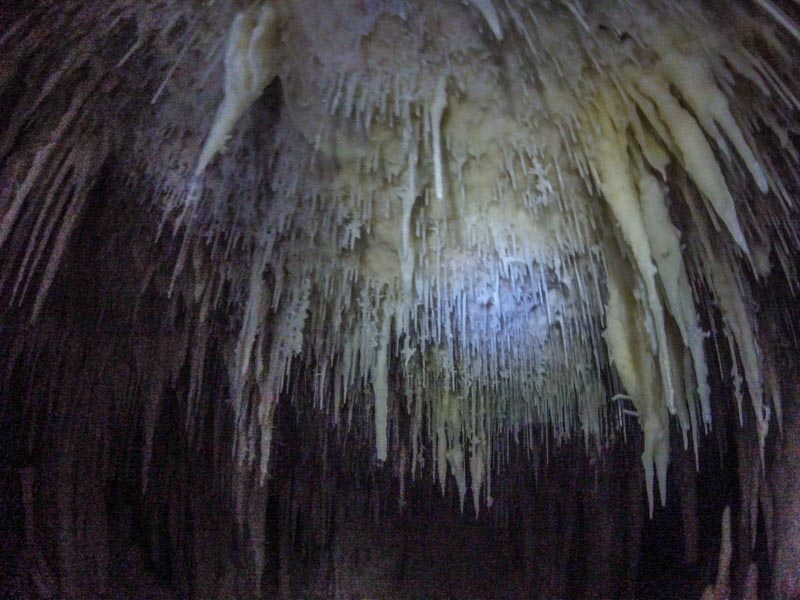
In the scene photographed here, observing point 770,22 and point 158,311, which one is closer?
point 770,22

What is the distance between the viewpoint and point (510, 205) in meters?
2.27

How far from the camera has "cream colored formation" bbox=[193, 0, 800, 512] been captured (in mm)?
1774

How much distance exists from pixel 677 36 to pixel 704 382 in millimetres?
1214

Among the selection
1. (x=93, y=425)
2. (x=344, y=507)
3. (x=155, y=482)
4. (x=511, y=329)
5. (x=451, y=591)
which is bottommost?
(x=451, y=591)

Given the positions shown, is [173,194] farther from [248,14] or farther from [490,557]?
[490,557]

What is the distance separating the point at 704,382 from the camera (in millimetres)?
2303

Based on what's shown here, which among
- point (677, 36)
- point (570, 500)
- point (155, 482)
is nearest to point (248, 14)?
point (677, 36)

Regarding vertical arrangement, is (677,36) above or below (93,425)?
above

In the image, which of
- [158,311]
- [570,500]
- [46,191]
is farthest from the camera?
[570,500]

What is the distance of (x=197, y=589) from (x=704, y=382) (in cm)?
262

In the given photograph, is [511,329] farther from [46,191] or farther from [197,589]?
[197,589]

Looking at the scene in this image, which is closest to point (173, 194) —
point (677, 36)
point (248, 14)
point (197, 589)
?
point (248, 14)

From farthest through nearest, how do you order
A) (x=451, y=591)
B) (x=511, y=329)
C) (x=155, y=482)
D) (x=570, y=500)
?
(x=451, y=591) → (x=570, y=500) → (x=155, y=482) → (x=511, y=329)

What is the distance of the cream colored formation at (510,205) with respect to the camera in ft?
5.82
